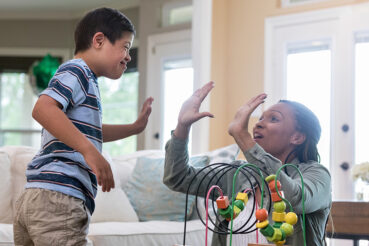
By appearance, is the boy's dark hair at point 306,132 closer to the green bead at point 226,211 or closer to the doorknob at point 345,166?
the green bead at point 226,211

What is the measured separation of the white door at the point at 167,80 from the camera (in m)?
6.36

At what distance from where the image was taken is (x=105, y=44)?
172 cm

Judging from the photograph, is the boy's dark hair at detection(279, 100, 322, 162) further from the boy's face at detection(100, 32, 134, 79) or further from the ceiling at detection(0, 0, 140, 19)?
the ceiling at detection(0, 0, 140, 19)

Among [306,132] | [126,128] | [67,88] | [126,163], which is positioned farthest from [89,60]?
[126,163]

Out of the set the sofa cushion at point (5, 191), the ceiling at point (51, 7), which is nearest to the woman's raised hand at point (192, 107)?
the sofa cushion at point (5, 191)

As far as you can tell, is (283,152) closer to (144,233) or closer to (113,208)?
(144,233)

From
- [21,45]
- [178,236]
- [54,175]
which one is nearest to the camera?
[54,175]

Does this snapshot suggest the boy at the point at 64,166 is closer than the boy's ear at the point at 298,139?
Yes

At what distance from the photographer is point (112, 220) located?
10.2 ft

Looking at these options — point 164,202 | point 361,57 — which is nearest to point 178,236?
point 164,202

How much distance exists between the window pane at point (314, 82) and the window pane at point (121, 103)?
3.30 meters

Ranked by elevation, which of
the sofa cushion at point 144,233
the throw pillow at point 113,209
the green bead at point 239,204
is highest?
the green bead at point 239,204

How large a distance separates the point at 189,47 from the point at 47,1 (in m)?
2.96

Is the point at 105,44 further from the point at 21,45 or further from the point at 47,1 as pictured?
the point at 21,45
